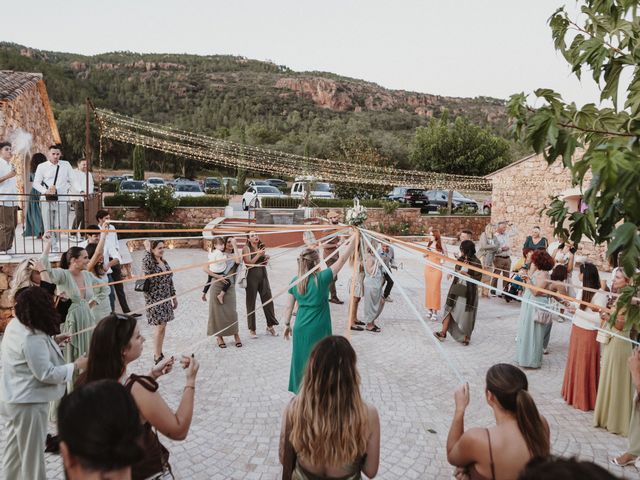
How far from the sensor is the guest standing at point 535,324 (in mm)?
6742

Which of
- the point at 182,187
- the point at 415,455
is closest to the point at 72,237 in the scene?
the point at 415,455

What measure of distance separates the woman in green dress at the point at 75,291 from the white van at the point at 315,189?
21418 millimetres

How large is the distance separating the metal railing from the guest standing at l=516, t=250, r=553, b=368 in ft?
26.3

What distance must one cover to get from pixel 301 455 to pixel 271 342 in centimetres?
549

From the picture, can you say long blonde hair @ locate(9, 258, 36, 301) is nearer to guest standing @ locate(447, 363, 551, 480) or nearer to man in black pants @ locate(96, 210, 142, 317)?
man in black pants @ locate(96, 210, 142, 317)

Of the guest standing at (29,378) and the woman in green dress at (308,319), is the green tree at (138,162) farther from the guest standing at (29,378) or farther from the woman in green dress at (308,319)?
the guest standing at (29,378)

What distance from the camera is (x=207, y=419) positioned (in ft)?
16.6

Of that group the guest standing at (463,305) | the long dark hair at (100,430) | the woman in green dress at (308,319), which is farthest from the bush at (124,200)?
the long dark hair at (100,430)

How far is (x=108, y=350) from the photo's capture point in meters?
2.79

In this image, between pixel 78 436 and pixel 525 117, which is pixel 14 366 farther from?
pixel 525 117

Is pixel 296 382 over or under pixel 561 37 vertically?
under

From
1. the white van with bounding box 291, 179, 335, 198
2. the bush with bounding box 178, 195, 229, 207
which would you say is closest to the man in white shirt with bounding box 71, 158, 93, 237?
the bush with bounding box 178, 195, 229, 207

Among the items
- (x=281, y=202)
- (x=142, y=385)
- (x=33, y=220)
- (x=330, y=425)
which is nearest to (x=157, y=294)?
(x=33, y=220)

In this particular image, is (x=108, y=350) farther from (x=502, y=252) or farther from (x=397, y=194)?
(x=397, y=194)
